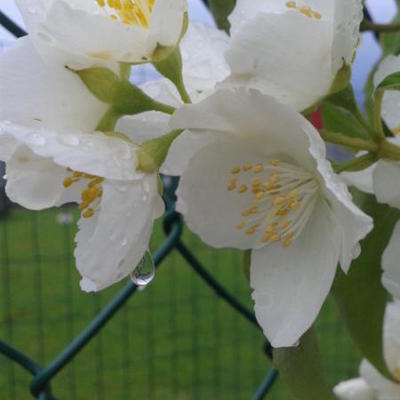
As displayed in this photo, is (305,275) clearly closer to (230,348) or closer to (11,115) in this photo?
(11,115)

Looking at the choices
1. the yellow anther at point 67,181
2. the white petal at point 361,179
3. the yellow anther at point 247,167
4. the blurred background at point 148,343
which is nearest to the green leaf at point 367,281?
the white petal at point 361,179

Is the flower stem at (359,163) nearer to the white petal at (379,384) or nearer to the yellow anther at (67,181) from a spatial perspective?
the yellow anther at (67,181)

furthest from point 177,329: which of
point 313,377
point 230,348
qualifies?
point 313,377

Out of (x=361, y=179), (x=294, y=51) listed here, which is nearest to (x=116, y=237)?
(x=294, y=51)

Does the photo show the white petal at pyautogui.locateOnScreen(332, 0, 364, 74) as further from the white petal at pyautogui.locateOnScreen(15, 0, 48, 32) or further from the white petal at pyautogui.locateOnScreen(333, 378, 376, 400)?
the white petal at pyautogui.locateOnScreen(333, 378, 376, 400)

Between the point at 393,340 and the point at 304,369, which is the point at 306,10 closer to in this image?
the point at 304,369
